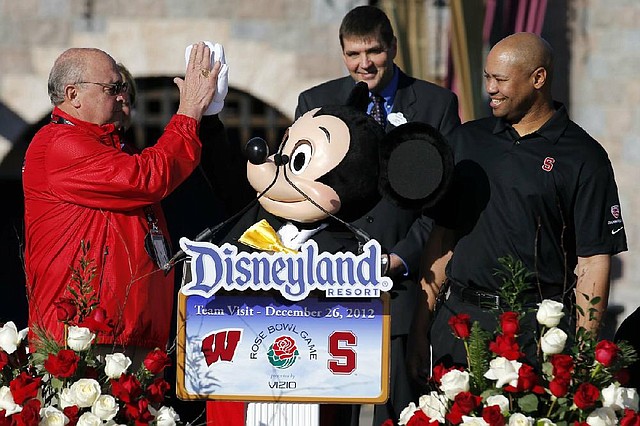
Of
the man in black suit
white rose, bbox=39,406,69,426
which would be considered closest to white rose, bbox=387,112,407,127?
the man in black suit

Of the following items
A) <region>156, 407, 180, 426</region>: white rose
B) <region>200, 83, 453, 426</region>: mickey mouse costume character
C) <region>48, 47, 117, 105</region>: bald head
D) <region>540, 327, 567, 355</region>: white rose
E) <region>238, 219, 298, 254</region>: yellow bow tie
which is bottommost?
<region>156, 407, 180, 426</region>: white rose

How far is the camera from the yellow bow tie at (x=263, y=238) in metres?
4.34

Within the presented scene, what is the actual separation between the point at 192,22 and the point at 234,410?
4880 millimetres

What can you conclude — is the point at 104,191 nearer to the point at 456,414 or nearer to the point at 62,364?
the point at 62,364

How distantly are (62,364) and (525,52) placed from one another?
5.77 ft

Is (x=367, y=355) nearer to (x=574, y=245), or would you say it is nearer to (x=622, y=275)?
(x=574, y=245)

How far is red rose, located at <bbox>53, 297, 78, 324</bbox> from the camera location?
4.18 meters

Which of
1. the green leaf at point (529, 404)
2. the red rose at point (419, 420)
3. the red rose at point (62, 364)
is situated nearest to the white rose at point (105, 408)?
the red rose at point (62, 364)

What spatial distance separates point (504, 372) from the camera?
4.01m

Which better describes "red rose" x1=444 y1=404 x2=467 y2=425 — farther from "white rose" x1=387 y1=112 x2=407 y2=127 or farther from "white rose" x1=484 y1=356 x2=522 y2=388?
"white rose" x1=387 y1=112 x2=407 y2=127

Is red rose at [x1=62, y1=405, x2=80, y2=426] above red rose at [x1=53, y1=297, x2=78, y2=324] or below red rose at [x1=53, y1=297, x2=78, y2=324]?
below

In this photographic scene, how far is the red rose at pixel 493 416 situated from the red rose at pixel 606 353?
0.33 meters

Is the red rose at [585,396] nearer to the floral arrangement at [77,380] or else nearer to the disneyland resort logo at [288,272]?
the disneyland resort logo at [288,272]

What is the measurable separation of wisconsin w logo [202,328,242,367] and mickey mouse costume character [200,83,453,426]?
0.98ft
